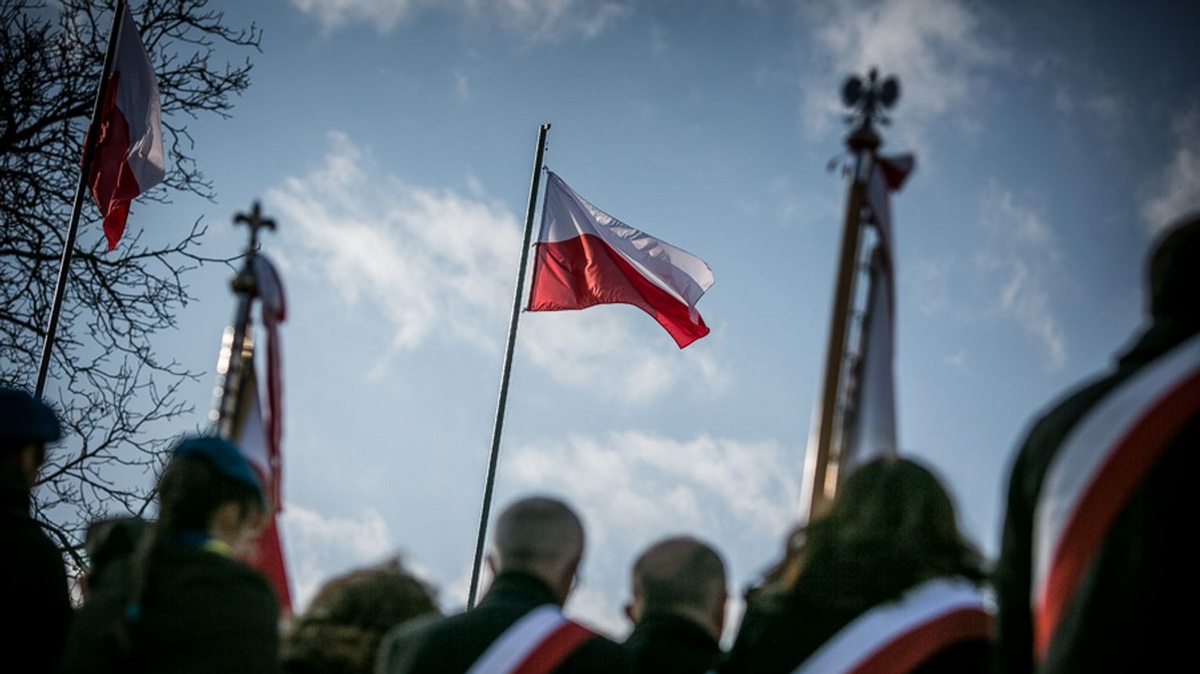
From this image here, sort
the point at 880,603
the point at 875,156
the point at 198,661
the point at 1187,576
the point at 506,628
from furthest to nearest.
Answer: the point at 875,156, the point at 506,628, the point at 198,661, the point at 880,603, the point at 1187,576

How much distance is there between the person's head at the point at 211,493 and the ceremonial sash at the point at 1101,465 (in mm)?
2277

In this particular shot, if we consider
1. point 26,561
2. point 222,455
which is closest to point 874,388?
point 222,455

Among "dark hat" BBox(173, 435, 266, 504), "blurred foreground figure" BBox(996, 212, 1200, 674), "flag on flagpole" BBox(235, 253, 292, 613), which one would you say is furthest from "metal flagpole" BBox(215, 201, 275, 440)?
"blurred foreground figure" BBox(996, 212, 1200, 674)

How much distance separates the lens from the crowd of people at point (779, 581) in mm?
2758

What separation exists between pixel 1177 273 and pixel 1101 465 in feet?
1.50

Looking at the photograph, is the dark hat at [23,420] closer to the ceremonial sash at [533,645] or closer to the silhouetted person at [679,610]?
the ceremonial sash at [533,645]

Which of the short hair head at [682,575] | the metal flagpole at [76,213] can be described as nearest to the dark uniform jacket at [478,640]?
the short hair head at [682,575]

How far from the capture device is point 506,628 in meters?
4.00

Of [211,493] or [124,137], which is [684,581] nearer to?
[211,493]

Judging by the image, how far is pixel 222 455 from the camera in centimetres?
402

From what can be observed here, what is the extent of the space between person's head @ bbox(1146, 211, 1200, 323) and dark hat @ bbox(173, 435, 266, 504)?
254 cm

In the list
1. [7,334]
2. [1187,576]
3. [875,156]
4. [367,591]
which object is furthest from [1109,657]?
[7,334]

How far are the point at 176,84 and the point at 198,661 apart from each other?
12099 mm

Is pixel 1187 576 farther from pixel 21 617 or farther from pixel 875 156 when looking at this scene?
pixel 21 617
